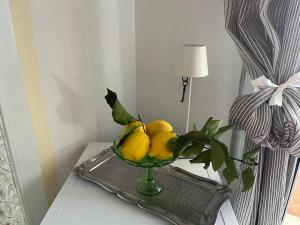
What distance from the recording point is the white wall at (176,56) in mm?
916

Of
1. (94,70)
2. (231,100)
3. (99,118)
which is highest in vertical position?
(94,70)

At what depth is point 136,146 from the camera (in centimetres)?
63

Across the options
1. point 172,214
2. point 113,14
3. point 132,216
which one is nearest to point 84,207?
point 132,216

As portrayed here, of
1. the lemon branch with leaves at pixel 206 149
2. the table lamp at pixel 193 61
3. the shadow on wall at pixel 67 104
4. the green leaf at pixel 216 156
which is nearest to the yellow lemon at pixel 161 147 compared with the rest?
the lemon branch with leaves at pixel 206 149

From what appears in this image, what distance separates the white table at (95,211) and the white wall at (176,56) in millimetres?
441

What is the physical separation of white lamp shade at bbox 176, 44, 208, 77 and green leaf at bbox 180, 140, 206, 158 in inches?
10.5

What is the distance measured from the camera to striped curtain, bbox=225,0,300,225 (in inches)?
25.0

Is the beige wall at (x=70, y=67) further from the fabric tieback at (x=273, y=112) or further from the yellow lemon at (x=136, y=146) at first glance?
the fabric tieback at (x=273, y=112)

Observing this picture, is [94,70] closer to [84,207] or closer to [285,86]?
[84,207]

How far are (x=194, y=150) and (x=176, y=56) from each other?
1.70 ft

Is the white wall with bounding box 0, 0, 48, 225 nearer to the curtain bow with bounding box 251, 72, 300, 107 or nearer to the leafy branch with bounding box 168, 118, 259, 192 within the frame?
the leafy branch with bounding box 168, 118, 259, 192

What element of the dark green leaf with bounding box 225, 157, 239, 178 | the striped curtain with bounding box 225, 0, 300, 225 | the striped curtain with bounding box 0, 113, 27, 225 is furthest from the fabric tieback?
the striped curtain with bounding box 0, 113, 27, 225

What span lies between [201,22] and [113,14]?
13.8 inches

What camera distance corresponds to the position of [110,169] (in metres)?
0.90
